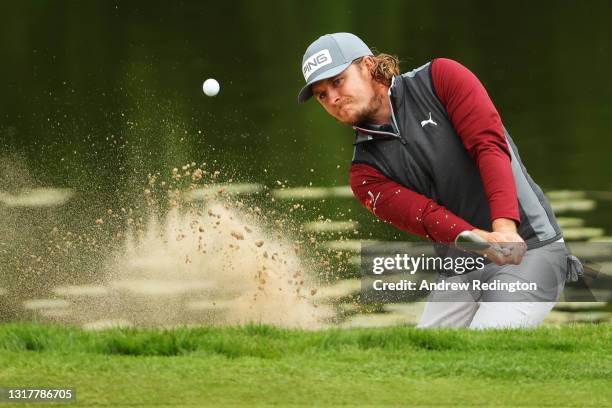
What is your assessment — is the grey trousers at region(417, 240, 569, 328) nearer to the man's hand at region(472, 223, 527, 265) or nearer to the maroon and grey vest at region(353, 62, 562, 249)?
the maroon and grey vest at region(353, 62, 562, 249)

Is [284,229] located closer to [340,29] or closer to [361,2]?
[340,29]

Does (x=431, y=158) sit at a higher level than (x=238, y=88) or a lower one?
lower

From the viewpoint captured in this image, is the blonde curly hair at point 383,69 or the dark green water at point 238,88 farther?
the dark green water at point 238,88

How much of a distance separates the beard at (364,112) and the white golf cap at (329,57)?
0.42 ft

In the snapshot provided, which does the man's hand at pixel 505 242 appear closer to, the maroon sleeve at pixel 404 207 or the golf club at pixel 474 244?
the golf club at pixel 474 244

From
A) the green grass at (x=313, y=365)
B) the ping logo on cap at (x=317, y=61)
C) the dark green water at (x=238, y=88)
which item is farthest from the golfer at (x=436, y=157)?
the dark green water at (x=238, y=88)

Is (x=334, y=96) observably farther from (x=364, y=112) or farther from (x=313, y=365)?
(x=313, y=365)

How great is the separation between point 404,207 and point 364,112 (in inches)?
12.7

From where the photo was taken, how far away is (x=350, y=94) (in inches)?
161

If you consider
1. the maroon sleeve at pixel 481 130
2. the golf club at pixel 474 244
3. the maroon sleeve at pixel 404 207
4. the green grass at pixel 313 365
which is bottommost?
the green grass at pixel 313 365

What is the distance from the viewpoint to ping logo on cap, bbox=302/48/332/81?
4.03 m

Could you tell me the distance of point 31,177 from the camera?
34.4 feet

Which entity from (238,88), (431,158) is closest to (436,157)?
(431,158)

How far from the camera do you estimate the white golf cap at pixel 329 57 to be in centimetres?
401
